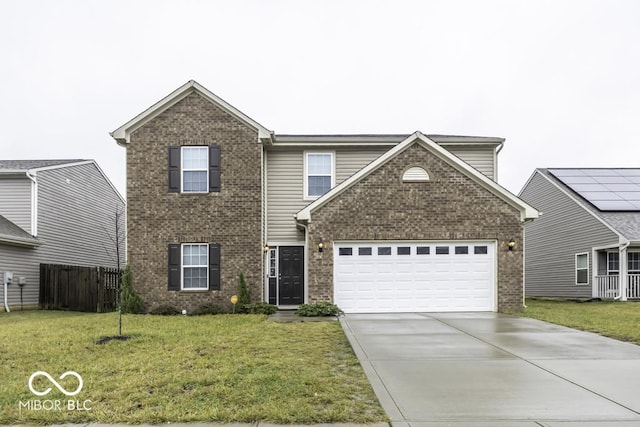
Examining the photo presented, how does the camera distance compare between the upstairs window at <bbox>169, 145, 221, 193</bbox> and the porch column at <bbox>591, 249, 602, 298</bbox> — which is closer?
the upstairs window at <bbox>169, 145, 221, 193</bbox>

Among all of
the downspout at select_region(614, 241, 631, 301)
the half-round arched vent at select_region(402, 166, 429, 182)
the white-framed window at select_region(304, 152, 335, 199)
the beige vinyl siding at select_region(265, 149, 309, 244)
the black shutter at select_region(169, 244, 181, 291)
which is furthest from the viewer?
the downspout at select_region(614, 241, 631, 301)

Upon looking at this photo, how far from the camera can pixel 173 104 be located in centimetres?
1639

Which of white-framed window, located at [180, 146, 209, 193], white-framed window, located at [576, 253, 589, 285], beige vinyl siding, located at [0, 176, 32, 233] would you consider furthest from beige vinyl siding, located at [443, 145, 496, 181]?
beige vinyl siding, located at [0, 176, 32, 233]

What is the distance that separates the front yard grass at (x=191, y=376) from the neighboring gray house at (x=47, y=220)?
313 inches

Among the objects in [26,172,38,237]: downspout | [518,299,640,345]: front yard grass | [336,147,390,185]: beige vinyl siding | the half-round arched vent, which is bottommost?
[518,299,640,345]: front yard grass

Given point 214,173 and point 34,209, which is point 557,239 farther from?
point 34,209

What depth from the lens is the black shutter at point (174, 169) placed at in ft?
53.4

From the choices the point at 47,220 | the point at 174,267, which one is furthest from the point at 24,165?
the point at 174,267

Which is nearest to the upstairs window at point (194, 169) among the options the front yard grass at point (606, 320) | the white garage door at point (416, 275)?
the white garage door at point (416, 275)

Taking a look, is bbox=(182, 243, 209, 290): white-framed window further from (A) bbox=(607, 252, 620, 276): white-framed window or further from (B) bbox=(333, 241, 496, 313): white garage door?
(A) bbox=(607, 252, 620, 276): white-framed window

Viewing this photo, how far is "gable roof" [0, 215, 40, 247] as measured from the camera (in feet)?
55.8

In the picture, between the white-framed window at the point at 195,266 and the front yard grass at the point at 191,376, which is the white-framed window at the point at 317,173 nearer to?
the white-framed window at the point at 195,266

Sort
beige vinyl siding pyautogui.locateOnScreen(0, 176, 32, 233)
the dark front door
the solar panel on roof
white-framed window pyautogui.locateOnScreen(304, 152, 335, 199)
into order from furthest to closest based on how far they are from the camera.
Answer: the solar panel on roof → beige vinyl siding pyautogui.locateOnScreen(0, 176, 32, 233) → white-framed window pyautogui.locateOnScreen(304, 152, 335, 199) → the dark front door

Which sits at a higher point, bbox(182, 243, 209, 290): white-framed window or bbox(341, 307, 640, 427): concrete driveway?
bbox(182, 243, 209, 290): white-framed window
